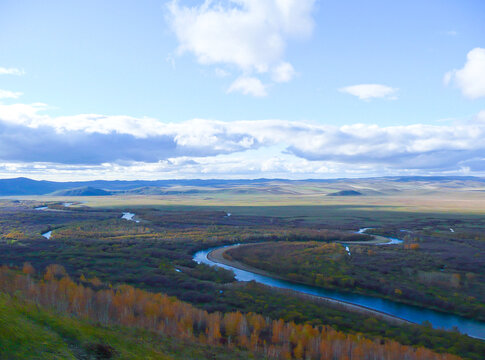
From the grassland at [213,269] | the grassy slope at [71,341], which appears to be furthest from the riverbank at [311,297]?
the grassy slope at [71,341]

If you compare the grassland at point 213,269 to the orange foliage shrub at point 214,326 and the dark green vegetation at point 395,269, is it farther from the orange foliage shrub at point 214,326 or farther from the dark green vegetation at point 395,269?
the orange foliage shrub at point 214,326

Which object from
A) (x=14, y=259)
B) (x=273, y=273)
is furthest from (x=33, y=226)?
(x=273, y=273)

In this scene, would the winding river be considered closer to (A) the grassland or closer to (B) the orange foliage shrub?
(A) the grassland

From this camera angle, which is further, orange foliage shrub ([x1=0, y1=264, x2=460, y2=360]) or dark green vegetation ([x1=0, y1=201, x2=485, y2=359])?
dark green vegetation ([x1=0, y1=201, x2=485, y2=359])

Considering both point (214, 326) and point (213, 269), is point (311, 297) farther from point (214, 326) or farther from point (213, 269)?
point (214, 326)

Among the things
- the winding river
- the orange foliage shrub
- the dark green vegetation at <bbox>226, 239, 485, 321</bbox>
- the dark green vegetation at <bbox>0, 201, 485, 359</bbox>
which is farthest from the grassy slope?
the dark green vegetation at <bbox>226, 239, 485, 321</bbox>

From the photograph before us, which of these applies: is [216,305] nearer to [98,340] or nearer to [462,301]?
[98,340]

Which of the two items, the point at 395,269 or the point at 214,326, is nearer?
the point at 214,326

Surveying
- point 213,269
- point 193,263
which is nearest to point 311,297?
point 213,269
